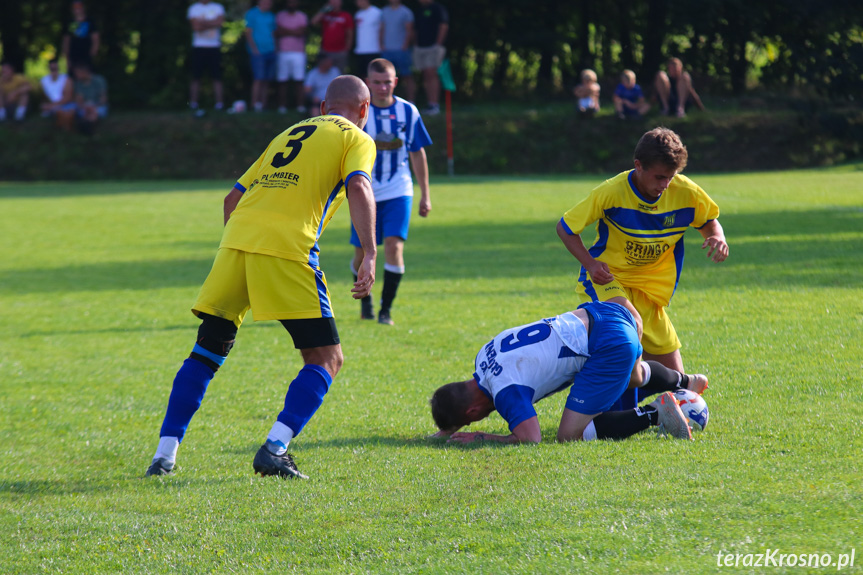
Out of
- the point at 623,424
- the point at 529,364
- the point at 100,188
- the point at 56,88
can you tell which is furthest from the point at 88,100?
the point at 623,424

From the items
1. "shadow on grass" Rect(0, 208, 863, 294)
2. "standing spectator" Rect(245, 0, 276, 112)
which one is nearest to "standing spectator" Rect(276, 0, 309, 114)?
"standing spectator" Rect(245, 0, 276, 112)

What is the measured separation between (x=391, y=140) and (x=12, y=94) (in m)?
23.4

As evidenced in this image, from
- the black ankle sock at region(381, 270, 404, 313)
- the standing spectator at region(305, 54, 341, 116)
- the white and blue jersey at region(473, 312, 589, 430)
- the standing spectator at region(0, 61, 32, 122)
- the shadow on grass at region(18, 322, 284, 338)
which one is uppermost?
the white and blue jersey at region(473, 312, 589, 430)

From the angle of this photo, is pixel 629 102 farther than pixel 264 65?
No

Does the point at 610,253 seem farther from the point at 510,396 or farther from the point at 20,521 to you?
the point at 20,521

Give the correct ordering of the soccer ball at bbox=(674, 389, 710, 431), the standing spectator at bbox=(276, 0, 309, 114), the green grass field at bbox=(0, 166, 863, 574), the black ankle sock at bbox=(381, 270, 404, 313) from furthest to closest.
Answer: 1. the standing spectator at bbox=(276, 0, 309, 114)
2. the black ankle sock at bbox=(381, 270, 404, 313)
3. the soccer ball at bbox=(674, 389, 710, 431)
4. the green grass field at bbox=(0, 166, 863, 574)

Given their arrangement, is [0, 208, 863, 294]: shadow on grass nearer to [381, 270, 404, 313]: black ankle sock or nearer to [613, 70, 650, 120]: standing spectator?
[381, 270, 404, 313]: black ankle sock

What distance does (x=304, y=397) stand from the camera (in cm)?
459

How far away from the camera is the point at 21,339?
Result: 883 centimetres

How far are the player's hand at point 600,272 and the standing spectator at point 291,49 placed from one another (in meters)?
20.2

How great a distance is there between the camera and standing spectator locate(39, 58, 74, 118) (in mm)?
27252

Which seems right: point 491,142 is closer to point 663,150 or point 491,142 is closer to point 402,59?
point 402,59

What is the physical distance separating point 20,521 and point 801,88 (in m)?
25.4

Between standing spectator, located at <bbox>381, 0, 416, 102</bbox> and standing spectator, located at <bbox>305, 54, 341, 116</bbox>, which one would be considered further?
standing spectator, located at <bbox>305, 54, 341, 116</bbox>
